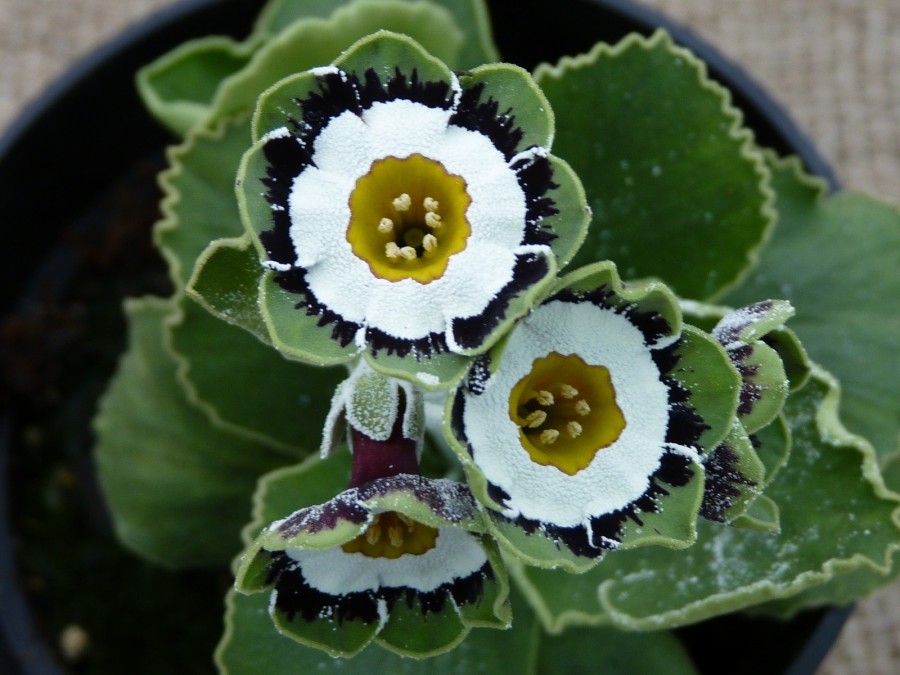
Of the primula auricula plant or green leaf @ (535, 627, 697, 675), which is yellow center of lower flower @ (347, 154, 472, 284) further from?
green leaf @ (535, 627, 697, 675)

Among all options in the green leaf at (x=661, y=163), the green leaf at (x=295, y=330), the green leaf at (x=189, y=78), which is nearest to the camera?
the green leaf at (x=295, y=330)

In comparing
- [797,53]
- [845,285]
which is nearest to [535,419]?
[845,285]

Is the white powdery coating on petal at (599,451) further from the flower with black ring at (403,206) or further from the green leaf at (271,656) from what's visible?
the green leaf at (271,656)

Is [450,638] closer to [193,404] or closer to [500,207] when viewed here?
[500,207]

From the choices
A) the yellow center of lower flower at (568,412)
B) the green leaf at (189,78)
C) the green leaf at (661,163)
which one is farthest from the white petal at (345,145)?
the green leaf at (189,78)

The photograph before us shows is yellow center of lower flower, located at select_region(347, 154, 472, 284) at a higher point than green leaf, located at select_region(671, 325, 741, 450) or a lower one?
higher

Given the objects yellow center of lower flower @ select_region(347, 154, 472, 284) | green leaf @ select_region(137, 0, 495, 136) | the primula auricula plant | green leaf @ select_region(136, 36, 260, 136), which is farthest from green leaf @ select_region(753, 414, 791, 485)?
green leaf @ select_region(136, 36, 260, 136)

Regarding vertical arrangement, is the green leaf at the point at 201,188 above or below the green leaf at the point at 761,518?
below

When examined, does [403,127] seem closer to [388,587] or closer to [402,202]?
[402,202]

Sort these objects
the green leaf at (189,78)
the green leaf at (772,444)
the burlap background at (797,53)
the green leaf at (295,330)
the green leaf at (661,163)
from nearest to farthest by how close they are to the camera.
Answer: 1. the green leaf at (295,330)
2. the green leaf at (772,444)
3. the green leaf at (661,163)
4. the green leaf at (189,78)
5. the burlap background at (797,53)
